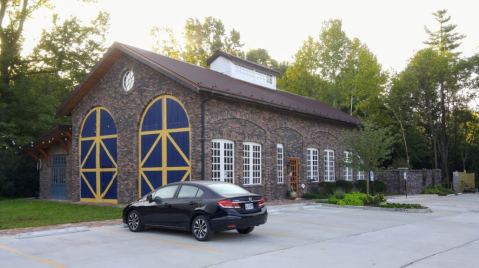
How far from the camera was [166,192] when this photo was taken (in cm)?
1178

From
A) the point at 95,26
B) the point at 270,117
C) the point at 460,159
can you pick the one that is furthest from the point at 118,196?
the point at 460,159

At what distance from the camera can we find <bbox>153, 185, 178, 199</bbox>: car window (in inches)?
458

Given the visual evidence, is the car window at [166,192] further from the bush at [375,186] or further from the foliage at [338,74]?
the foliage at [338,74]

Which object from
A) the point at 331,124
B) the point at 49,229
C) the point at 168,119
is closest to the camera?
the point at 49,229

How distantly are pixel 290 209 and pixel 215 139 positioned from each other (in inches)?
174

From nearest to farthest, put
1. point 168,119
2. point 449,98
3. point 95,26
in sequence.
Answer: point 168,119 < point 95,26 < point 449,98

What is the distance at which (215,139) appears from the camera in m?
19.4

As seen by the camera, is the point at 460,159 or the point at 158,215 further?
the point at 460,159

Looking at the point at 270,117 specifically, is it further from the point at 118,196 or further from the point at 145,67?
the point at 118,196

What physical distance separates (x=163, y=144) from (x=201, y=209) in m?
9.93

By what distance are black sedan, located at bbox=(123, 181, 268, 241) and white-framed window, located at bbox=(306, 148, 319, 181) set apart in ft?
48.7

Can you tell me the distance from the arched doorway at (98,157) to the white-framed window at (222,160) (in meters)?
5.80

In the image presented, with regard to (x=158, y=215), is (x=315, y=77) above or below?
above

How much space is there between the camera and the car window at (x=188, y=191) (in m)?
11.1
